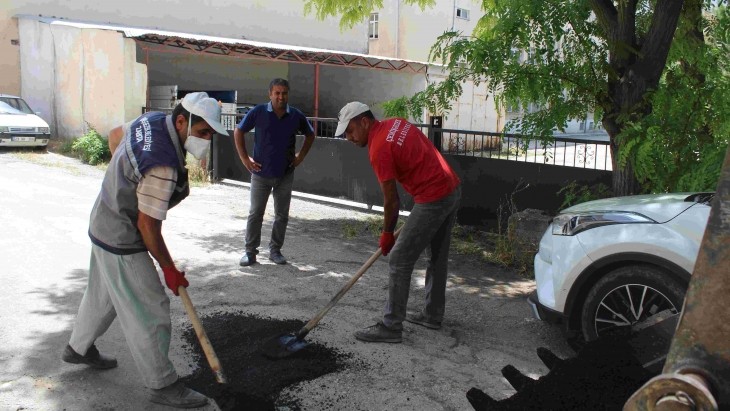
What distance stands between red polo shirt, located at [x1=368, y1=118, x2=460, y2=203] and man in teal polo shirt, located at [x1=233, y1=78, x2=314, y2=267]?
2.33 metres

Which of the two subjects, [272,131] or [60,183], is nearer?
[272,131]

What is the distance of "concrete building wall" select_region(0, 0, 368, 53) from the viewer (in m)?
21.0

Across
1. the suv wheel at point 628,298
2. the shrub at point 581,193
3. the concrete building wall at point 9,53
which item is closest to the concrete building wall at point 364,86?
the concrete building wall at point 9,53

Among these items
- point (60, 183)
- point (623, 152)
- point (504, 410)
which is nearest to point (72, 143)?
point (60, 183)

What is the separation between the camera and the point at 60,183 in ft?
41.3

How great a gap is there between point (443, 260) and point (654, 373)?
295cm

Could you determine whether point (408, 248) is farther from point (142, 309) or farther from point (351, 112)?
point (142, 309)

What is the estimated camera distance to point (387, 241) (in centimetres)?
499

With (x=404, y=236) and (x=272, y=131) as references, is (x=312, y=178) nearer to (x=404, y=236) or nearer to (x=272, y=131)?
(x=272, y=131)

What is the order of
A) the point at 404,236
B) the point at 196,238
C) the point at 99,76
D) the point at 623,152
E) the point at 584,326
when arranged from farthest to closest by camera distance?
the point at 99,76, the point at 196,238, the point at 623,152, the point at 404,236, the point at 584,326

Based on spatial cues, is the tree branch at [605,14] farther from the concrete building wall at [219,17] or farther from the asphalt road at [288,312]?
the concrete building wall at [219,17]

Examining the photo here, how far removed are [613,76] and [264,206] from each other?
4080mm

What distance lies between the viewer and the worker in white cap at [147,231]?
3553 millimetres

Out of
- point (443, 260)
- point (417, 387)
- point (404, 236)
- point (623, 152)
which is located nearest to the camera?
point (417, 387)
